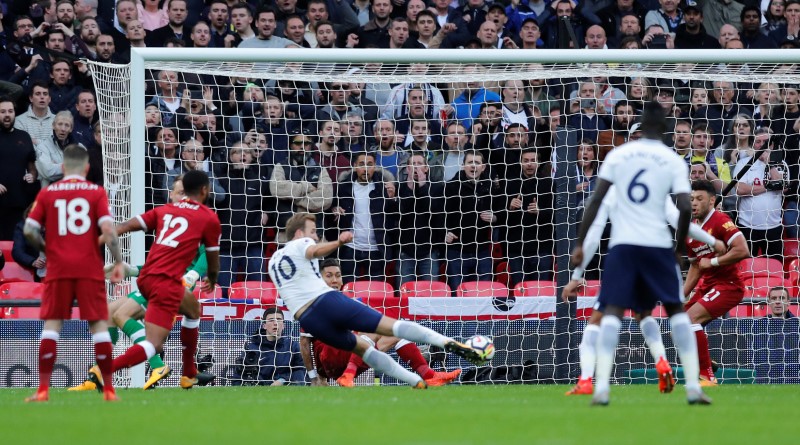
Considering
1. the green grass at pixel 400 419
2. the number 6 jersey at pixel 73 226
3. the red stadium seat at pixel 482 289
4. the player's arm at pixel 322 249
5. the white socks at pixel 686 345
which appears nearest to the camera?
the green grass at pixel 400 419

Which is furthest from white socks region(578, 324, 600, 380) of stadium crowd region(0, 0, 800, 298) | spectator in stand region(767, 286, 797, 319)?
spectator in stand region(767, 286, 797, 319)

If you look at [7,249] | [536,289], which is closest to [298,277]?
[536,289]

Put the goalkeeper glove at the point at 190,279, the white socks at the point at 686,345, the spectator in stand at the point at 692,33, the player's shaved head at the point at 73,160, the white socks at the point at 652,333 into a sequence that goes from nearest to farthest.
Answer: the white socks at the point at 686,345 < the player's shaved head at the point at 73,160 < the white socks at the point at 652,333 < the goalkeeper glove at the point at 190,279 < the spectator in stand at the point at 692,33

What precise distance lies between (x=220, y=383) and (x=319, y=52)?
398 cm

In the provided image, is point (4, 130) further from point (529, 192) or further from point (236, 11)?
point (529, 192)

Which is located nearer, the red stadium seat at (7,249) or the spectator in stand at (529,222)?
the spectator in stand at (529,222)

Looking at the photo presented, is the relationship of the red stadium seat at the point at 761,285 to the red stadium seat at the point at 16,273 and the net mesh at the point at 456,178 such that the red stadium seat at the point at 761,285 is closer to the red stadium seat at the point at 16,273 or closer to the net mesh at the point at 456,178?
the net mesh at the point at 456,178

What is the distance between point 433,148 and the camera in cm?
1594

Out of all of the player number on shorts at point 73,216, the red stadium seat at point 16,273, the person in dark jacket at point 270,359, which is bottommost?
the person in dark jacket at point 270,359

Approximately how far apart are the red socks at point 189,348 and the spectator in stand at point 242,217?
296cm

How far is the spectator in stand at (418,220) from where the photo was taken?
15.5 meters

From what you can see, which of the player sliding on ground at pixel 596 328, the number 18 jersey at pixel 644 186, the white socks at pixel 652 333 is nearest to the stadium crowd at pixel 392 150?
the player sliding on ground at pixel 596 328

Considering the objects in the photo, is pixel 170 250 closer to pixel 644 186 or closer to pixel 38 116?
pixel 644 186

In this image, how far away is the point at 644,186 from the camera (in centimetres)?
848
